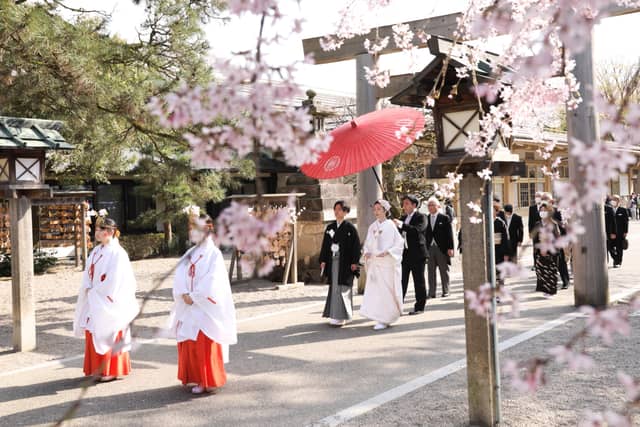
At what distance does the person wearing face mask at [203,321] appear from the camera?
5.39 meters

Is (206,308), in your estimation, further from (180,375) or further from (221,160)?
(221,160)

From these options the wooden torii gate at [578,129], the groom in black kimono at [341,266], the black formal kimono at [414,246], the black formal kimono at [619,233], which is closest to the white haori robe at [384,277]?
the groom in black kimono at [341,266]

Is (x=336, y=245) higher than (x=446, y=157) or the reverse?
the reverse

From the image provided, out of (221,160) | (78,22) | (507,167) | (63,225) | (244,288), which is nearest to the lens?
(221,160)

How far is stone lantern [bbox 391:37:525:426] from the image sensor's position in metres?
4.29

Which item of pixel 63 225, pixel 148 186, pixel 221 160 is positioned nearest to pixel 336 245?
pixel 221 160

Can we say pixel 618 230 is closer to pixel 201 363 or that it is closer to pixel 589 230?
pixel 589 230

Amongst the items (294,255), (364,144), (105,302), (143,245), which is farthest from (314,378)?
(143,245)

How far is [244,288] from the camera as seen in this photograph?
1201 cm

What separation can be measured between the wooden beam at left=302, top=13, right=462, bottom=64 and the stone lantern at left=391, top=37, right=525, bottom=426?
5.19 metres

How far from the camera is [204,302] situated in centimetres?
547

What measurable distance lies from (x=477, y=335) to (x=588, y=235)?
490cm

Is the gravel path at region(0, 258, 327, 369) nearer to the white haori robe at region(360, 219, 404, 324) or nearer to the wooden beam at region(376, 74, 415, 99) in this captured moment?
the white haori robe at region(360, 219, 404, 324)

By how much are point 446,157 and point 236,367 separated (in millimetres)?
3185
